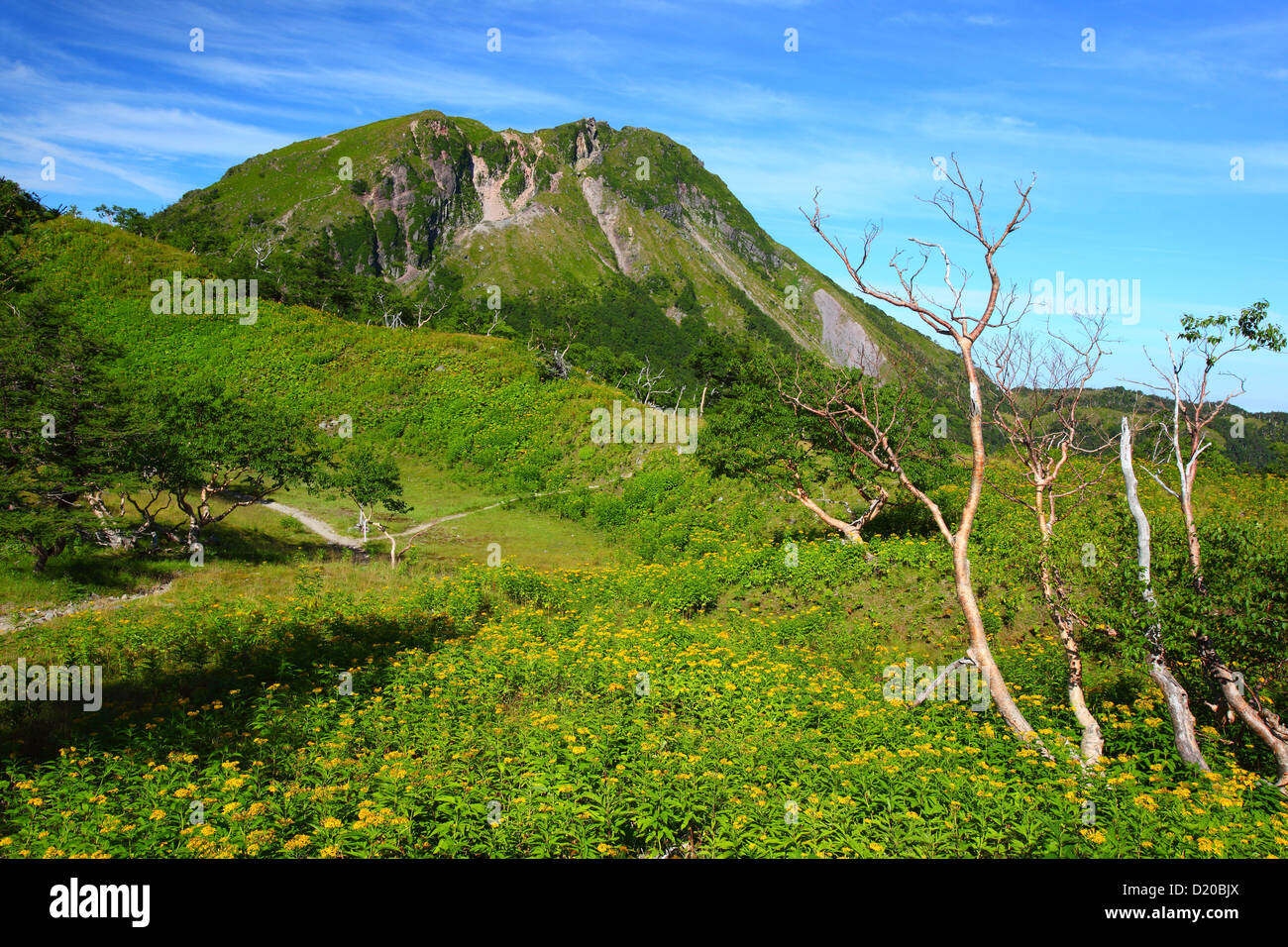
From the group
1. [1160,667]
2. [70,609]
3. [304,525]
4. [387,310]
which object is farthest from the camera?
[387,310]

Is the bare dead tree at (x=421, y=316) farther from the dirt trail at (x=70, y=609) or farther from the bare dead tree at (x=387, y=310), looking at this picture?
the dirt trail at (x=70, y=609)

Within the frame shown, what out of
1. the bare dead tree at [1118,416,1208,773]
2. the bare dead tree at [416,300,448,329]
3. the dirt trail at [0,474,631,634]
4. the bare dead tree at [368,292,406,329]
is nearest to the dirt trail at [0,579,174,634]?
the dirt trail at [0,474,631,634]

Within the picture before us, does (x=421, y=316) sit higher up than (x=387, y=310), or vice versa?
(x=421, y=316)

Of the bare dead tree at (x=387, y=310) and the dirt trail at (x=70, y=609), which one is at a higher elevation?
the bare dead tree at (x=387, y=310)

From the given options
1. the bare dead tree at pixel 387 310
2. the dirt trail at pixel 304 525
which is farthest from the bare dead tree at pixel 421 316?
the dirt trail at pixel 304 525

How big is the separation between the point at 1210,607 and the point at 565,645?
935 centimetres

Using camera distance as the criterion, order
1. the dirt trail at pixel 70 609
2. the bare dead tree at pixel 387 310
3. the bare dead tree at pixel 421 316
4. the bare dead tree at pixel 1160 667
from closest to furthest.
→ 1. the bare dead tree at pixel 1160 667
2. the dirt trail at pixel 70 609
3. the bare dead tree at pixel 421 316
4. the bare dead tree at pixel 387 310

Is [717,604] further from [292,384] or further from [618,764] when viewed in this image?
[292,384]

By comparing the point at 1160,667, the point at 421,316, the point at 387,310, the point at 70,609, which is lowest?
the point at 70,609

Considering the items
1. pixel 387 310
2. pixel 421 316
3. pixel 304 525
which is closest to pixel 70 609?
pixel 304 525

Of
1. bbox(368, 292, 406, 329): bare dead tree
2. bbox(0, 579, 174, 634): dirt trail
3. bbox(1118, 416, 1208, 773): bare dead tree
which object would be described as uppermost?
bbox(368, 292, 406, 329): bare dead tree

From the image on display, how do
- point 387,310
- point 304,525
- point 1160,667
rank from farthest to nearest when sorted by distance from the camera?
point 387,310
point 304,525
point 1160,667

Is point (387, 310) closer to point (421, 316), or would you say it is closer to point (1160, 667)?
point (421, 316)

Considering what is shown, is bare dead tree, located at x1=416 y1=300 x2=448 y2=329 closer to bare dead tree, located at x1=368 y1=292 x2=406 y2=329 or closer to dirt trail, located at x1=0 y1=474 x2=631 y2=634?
bare dead tree, located at x1=368 y1=292 x2=406 y2=329
